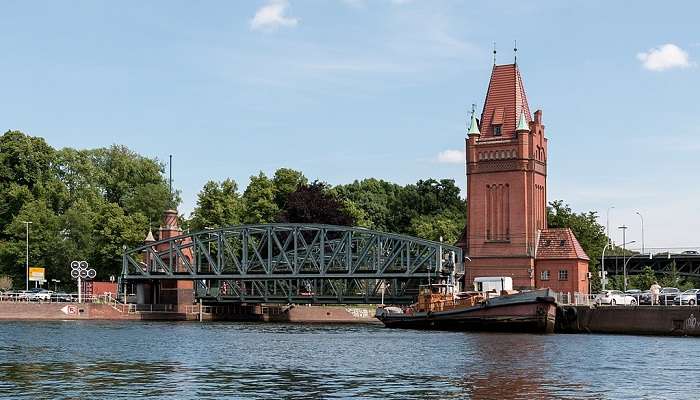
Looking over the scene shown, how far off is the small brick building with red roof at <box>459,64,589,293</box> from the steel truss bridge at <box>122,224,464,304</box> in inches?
155

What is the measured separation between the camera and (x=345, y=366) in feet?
187

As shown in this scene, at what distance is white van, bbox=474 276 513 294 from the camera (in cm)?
10362

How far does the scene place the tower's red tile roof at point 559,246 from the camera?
10862 centimetres

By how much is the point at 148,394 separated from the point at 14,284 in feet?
356

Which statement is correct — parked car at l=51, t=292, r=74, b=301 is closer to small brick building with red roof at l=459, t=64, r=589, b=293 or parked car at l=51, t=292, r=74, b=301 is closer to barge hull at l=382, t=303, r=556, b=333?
small brick building with red roof at l=459, t=64, r=589, b=293

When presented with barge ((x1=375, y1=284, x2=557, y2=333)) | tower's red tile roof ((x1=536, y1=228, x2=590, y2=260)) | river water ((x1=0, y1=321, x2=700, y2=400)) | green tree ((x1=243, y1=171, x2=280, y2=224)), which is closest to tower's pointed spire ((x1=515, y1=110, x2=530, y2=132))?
tower's red tile roof ((x1=536, y1=228, x2=590, y2=260))

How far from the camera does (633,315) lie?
285ft

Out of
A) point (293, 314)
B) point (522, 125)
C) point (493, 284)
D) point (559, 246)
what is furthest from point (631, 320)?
point (293, 314)

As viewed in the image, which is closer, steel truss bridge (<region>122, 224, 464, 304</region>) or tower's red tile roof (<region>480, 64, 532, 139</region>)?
steel truss bridge (<region>122, 224, 464, 304</region>)

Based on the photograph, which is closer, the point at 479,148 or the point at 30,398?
the point at 30,398

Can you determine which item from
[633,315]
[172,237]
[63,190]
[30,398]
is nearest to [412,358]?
[30,398]

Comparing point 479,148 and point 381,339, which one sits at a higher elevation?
point 479,148

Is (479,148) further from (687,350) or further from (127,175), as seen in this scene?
(127,175)

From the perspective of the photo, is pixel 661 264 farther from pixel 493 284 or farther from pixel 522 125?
pixel 493 284
